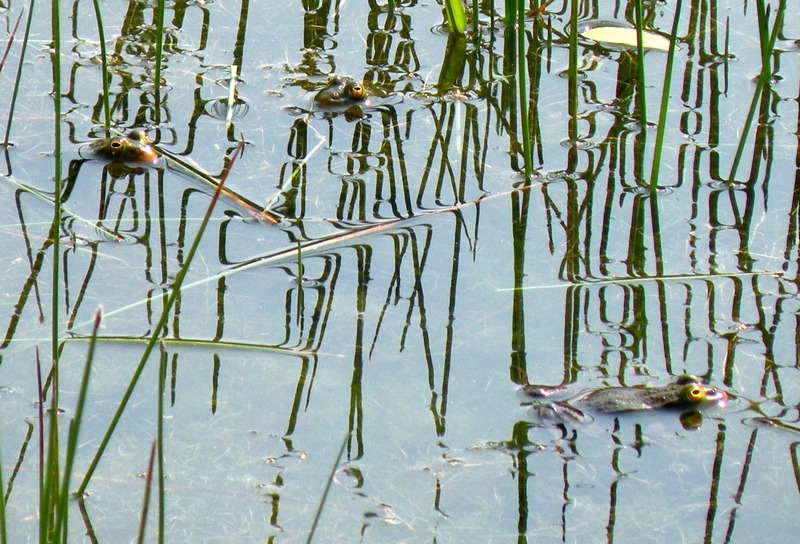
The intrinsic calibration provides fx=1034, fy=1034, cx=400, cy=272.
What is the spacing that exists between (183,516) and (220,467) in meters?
0.16

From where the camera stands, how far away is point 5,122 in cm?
367

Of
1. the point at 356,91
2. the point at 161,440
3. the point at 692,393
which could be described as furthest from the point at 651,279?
the point at 161,440

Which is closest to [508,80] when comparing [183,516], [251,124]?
[251,124]

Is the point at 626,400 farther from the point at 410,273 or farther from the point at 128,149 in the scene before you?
the point at 128,149

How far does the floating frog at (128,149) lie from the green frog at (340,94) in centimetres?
67

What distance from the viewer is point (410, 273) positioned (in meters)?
3.13

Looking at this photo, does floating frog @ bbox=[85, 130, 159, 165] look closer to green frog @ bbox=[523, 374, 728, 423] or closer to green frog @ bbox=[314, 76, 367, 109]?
green frog @ bbox=[314, 76, 367, 109]

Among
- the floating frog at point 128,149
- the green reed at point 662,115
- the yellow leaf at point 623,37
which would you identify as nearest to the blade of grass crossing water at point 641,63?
the green reed at point 662,115

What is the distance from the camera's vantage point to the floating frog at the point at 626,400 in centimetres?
269

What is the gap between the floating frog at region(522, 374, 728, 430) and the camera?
2.69 meters

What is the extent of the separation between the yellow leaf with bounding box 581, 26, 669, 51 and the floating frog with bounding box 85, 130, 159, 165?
1913mm

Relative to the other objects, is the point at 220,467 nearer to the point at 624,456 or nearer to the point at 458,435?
the point at 458,435

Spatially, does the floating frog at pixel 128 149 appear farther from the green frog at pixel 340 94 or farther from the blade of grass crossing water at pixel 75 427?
the blade of grass crossing water at pixel 75 427

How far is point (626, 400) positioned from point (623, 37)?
6.85 ft
